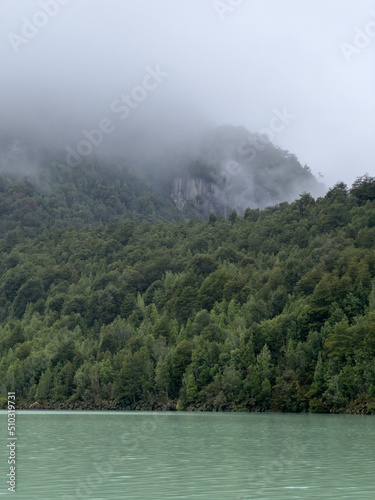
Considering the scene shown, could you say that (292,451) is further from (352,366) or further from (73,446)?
(352,366)

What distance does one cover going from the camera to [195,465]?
36844 mm

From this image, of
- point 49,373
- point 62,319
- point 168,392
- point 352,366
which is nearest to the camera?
point 352,366

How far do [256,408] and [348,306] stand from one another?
746 inches

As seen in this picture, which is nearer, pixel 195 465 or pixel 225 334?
pixel 195 465

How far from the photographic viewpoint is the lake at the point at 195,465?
1136 inches

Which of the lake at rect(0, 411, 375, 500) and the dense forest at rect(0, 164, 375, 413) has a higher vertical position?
the dense forest at rect(0, 164, 375, 413)

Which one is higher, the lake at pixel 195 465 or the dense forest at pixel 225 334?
the dense forest at pixel 225 334

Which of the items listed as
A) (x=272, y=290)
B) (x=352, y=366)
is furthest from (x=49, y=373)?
(x=352, y=366)

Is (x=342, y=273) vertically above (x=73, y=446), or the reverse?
(x=342, y=273)

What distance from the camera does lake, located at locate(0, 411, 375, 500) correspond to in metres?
28.8

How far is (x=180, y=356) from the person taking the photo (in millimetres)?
126875

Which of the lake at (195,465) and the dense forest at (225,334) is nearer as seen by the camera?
the lake at (195,465)

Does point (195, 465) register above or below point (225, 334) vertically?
below

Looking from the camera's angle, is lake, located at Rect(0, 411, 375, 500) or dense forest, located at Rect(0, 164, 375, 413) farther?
dense forest, located at Rect(0, 164, 375, 413)
